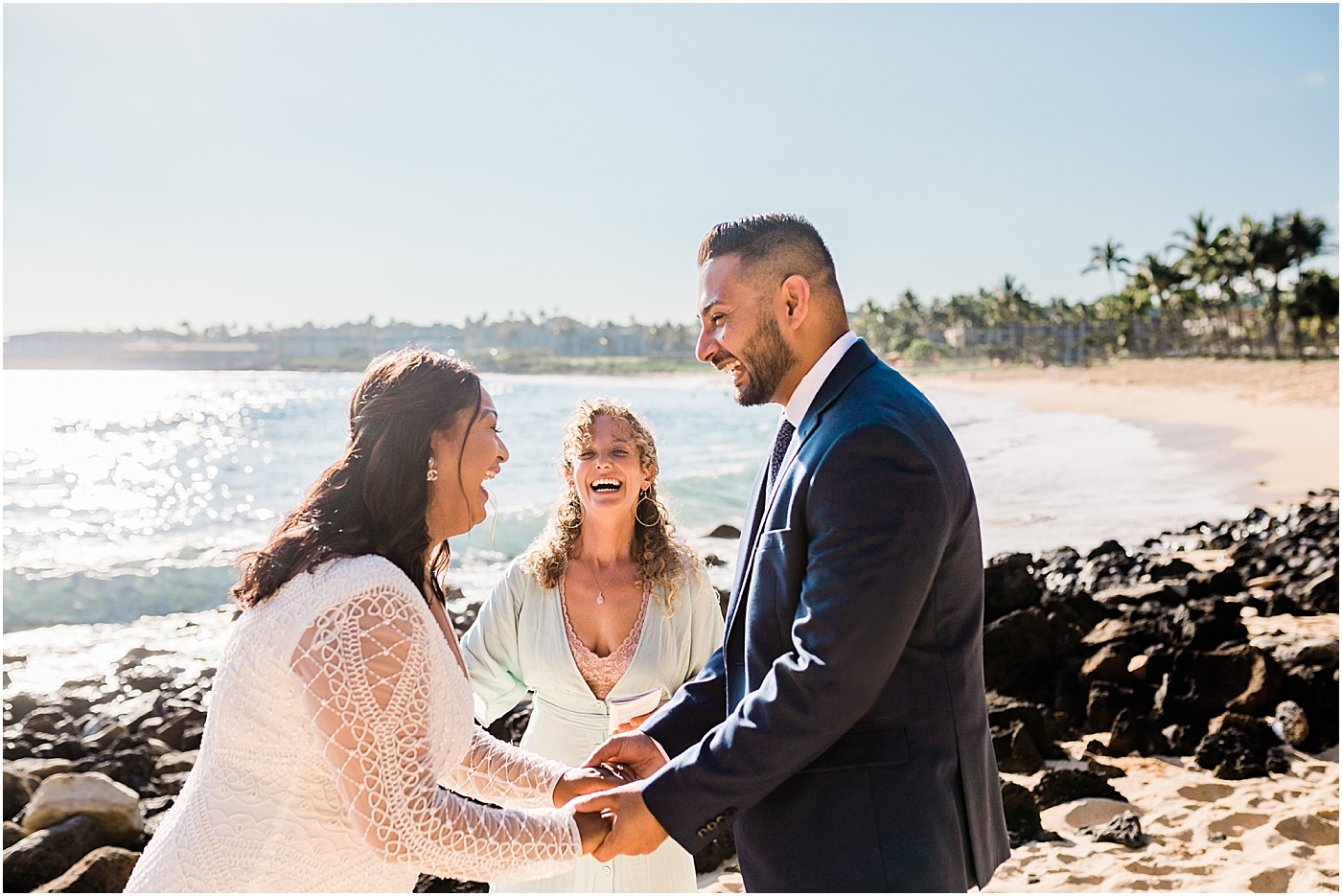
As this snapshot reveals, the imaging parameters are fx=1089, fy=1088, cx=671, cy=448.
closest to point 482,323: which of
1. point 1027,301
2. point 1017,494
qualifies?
point 1027,301

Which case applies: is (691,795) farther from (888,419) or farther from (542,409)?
(542,409)

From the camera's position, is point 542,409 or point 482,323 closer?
point 542,409

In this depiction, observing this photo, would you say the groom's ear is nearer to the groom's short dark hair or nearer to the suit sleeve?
the groom's short dark hair

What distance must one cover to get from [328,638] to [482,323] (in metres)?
131

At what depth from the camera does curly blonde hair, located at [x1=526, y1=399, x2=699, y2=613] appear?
406cm

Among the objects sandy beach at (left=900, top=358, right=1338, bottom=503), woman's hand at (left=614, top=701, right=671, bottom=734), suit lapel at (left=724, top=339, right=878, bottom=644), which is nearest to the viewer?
suit lapel at (left=724, top=339, right=878, bottom=644)

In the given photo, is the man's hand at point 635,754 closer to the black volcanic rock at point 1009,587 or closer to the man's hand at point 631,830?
the man's hand at point 631,830

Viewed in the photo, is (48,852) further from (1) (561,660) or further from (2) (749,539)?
(2) (749,539)

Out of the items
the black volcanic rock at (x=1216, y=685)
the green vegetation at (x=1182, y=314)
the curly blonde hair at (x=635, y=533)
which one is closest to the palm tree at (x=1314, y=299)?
the green vegetation at (x=1182, y=314)

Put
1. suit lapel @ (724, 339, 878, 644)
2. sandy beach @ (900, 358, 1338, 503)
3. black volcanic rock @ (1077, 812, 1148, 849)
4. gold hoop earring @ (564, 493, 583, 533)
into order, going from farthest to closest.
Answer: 1. sandy beach @ (900, 358, 1338, 503)
2. black volcanic rock @ (1077, 812, 1148, 849)
3. gold hoop earring @ (564, 493, 583, 533)
4. suit lapel @ (724, 339, 878, 644)

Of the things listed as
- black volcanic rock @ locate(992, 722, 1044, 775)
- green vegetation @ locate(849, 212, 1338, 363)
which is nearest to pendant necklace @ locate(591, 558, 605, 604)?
black volcanic rock @ locate(992, 722, 1044, 775)

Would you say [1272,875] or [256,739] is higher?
[256,739]

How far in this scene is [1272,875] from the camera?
15.3 ft

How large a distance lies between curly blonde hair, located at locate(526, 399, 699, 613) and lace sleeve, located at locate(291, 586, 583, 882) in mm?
1742
